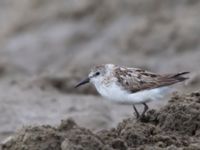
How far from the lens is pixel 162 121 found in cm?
862

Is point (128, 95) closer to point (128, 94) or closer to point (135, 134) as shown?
point (128, 94)

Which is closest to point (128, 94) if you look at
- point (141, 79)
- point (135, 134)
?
point (141, 79)

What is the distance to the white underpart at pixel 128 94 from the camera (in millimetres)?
9047

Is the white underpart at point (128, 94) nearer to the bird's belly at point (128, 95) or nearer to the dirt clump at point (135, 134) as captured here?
the bird's belly at point (128, 95)

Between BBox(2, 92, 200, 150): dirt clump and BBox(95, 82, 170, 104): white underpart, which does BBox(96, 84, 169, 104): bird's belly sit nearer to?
BBox(95, 82, 170, 104): white underpart

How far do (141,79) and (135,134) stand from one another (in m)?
1.43

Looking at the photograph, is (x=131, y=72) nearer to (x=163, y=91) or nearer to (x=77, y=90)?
(x=163, y=91)

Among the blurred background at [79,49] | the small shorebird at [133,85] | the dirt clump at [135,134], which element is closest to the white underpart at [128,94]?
the small shorebird at [133,85]

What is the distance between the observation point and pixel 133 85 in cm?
918

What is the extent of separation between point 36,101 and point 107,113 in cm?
148

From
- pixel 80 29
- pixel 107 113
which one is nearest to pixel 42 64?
pixel 80 29

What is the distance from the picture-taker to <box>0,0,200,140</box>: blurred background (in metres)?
12.7

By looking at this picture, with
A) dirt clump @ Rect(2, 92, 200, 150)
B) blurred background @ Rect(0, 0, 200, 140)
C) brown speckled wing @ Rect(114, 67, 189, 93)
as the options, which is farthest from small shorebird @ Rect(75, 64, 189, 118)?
blurred background @ Rect(0, 0, 200, 140)

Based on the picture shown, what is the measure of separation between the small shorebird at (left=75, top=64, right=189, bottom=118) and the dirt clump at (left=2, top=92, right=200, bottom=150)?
0.76ft
